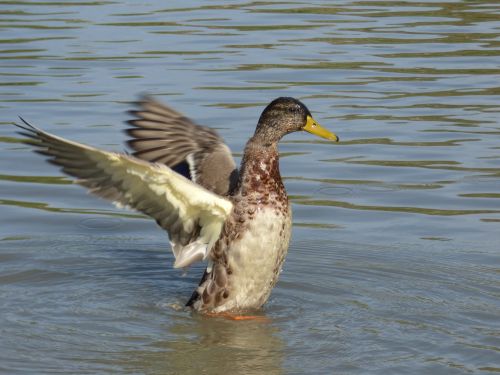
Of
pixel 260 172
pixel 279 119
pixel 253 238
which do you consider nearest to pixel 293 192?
pixel 279 119

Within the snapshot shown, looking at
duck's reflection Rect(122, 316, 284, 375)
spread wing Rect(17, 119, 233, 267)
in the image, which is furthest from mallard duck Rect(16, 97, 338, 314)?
duck's reflection Rect(122, 316, 284, 375)

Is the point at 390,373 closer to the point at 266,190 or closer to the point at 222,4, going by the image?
the point at 266,190

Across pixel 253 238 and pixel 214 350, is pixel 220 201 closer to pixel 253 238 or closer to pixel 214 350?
pixel 253 238

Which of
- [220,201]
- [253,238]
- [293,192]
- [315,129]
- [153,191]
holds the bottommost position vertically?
[293,192]

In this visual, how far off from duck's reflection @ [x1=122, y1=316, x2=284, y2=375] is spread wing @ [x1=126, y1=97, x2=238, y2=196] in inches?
37.6

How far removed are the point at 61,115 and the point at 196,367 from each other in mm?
5796

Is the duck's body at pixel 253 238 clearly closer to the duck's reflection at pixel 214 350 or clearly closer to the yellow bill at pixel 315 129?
the duck's reflection at pixel 214 350

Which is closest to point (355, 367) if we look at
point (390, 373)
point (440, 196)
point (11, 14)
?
point (390, 373)

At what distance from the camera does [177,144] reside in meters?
8.50

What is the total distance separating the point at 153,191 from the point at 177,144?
131 centimetres

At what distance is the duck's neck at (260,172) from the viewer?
25.0 ft

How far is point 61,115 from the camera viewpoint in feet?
40.6

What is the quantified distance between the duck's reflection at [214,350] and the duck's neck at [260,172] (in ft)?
2.55

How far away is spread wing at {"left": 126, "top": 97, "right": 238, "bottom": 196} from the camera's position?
8297mm
